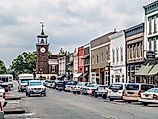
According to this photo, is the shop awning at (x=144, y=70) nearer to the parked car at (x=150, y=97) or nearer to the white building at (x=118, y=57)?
the white building at (x=118, y=57)

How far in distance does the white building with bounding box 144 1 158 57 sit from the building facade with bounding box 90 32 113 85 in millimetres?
18961

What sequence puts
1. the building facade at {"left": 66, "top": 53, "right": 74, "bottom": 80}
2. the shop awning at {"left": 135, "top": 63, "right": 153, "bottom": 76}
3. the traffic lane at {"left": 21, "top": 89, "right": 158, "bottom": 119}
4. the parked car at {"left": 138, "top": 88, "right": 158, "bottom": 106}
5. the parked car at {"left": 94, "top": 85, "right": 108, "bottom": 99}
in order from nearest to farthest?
the traffic lane at {"left": 21, "top": 89, "right": 158, "bottom": 119}
the parked car at {"left": 138, "top": 88, "right": 158, "bottom": 106}
the parked car at {"left": 94, "top": 85, "right": 108, "bottom": 99}
the shop awning at {"left": 135, "top": 63, "right": 153, "bottom": 76}
the building facade at {"left": 66, "top": 53, "right": 74, "bottom": 80}

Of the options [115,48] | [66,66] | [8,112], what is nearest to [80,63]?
[66,66]

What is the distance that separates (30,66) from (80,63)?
247ft

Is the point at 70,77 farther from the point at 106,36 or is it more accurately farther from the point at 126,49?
the point at 126,49

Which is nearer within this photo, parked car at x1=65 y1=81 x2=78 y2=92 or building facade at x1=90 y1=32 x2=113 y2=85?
parked car at x1=65 y1=81 x2=78 y2=92

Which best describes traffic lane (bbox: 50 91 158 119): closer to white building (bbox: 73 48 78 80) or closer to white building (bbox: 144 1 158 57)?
white building (bbox: 144 1 158 57)

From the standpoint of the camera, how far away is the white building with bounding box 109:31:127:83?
69125 mm

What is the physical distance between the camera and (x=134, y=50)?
64.2 metres

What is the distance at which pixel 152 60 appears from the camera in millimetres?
57000

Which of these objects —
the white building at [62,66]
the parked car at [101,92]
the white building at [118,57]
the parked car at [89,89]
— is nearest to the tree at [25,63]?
the white building at [62,66]

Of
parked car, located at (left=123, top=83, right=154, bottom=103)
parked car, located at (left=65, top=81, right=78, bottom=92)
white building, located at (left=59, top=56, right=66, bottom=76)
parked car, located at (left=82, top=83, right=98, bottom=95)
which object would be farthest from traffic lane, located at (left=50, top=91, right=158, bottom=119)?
white building, located at (left=59, top=56, right=66, bottom=76)

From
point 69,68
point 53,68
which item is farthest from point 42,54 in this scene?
point 69,68

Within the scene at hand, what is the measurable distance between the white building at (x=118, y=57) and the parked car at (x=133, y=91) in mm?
28027
